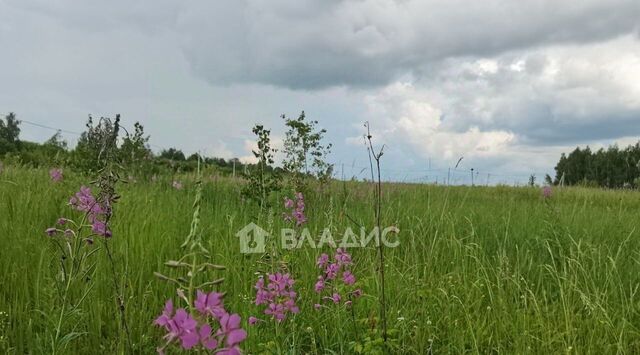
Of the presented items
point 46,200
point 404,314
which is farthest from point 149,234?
point 404,314

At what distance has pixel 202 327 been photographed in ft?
3.11

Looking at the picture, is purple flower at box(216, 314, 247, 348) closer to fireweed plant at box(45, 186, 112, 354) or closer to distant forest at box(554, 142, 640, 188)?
fireweed plant at box(45, 186, 112, 354)

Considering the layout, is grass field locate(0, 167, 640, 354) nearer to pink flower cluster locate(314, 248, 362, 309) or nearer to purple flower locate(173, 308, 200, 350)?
pink flower cluster locate(314, 248, 362, 309)

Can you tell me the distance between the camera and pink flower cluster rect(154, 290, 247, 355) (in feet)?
3.05

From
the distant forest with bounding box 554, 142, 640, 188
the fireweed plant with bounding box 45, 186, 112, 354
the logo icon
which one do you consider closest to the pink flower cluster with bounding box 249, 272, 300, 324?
the fireweed plant with bounding box 45, 186, 112, 354

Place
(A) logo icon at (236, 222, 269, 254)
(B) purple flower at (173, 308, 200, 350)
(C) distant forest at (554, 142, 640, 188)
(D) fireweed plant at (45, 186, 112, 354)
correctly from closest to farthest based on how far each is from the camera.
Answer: (B) purple flower at (173, 308, 200, 350) < (D) fireweed plant at (45, 186, 112, 354) < (A) logo icon at (236, 222, 269, 254) < (C) distant forest at (554, 142, 640, 188)

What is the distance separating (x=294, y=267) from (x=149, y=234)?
1.25 m

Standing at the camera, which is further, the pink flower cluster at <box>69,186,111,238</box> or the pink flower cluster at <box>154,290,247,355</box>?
the pink flower cluster at <box>69,186,111,238</box>

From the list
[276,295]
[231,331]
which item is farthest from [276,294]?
[231,331]

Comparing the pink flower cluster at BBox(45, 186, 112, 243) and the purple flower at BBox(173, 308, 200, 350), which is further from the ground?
the pink flower cluster at BBox(45, 186, 112, 243)

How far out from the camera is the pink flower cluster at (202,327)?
93 cm

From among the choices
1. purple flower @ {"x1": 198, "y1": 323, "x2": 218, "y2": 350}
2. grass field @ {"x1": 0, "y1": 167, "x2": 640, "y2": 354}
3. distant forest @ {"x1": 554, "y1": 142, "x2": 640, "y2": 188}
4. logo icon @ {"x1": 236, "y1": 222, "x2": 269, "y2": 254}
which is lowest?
grass field @ {"x1": 0, "y1": 167, "x2": 640, "y2": 354}

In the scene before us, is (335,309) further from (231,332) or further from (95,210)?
(231,332)

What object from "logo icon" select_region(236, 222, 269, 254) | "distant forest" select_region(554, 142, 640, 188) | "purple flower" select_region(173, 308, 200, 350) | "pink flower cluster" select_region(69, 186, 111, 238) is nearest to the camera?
"purple flower" select_region(173, 308, 200, 350)
